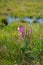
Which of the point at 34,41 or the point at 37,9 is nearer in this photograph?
the point at 34,41

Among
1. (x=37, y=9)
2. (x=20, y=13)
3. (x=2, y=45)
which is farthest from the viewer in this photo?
(x=37, y=9)

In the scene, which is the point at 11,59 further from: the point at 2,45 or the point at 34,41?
the point at 34,41

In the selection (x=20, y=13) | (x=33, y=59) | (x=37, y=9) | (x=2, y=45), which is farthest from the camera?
(x=37, y=9)

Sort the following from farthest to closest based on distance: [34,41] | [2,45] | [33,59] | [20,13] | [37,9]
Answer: [37,9] < [20,13] < [34,41] < [2,45] < [33,59]

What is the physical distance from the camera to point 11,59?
7.70 meters

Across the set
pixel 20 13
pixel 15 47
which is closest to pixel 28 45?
pixel 15 47

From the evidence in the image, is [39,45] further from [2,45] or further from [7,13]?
[7,13]

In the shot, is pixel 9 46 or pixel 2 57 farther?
pixel 9 46

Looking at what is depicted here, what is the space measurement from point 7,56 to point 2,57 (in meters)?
0.17

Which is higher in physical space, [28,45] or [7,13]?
[28,45]

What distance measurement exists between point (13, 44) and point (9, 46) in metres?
0.17

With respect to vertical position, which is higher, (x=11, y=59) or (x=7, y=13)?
(x=11, y=59)

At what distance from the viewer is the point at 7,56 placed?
7750 millimetres

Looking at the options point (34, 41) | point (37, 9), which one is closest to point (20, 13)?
point (37, 9)
